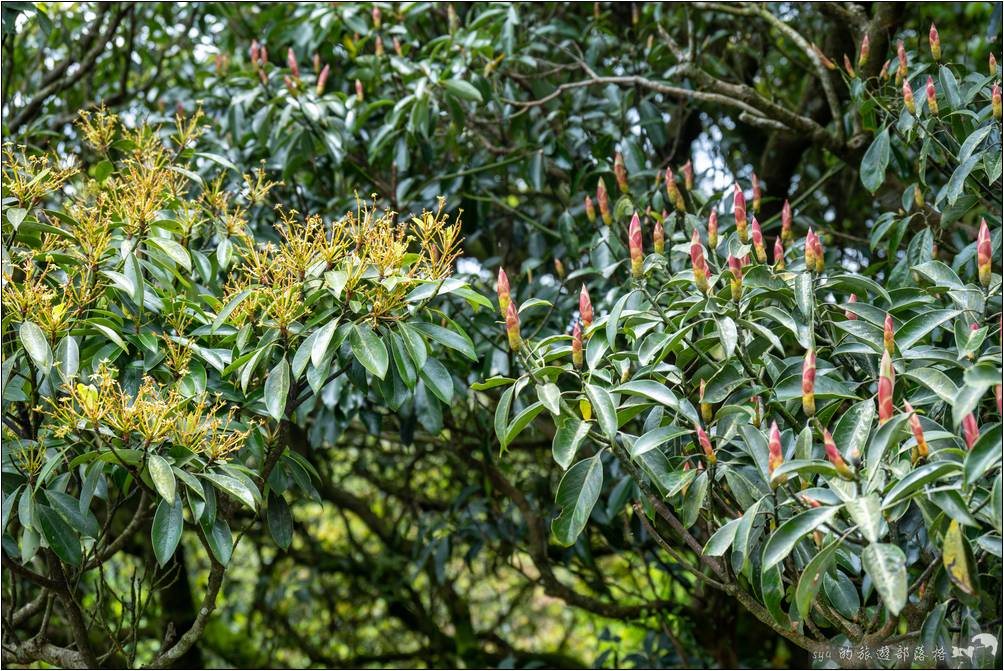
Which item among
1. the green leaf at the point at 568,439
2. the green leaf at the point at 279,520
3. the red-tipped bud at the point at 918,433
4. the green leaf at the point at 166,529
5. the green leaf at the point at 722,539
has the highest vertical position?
the red-tipped bud at the point at 918,433

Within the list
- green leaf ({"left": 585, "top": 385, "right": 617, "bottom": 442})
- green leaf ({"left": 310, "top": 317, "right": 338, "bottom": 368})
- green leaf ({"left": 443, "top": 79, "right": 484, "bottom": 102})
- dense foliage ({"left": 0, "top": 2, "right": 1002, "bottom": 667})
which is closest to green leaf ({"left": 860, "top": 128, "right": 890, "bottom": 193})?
dense foliage ({"left": 0, "top": 2, "right": 1002, "bottom": 667})

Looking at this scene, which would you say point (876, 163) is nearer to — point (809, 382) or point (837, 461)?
point (809, 382)

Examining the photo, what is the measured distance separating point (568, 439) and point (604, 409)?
8cm

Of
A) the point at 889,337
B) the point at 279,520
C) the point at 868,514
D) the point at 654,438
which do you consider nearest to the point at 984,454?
the point at 868,514

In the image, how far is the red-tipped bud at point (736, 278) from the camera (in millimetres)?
1447

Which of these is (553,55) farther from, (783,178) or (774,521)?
(774,521)

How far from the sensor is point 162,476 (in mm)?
1399

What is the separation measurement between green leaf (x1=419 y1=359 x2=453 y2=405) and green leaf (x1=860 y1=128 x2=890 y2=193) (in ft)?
3.36

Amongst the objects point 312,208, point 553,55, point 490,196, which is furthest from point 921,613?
point 553,55

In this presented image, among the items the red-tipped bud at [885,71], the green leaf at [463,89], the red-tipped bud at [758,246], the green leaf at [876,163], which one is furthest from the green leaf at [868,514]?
the green leaf at [463,89]

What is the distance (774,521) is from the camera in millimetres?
1374

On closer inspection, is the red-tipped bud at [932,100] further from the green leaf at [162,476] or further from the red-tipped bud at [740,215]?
the green leaf at [162,476]

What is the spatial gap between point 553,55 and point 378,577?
1884mm

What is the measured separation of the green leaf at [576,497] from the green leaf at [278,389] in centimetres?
45
